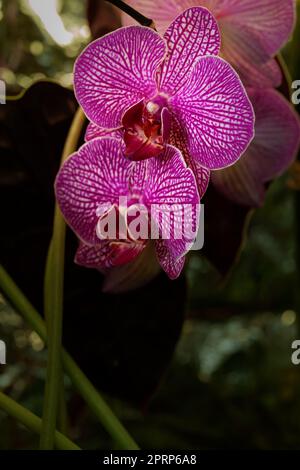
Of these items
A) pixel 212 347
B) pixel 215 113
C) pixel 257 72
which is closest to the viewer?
pixel 215 113

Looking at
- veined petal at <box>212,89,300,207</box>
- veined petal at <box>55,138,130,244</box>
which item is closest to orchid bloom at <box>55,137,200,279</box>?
veined petal at <box>55,138,130,244</box>

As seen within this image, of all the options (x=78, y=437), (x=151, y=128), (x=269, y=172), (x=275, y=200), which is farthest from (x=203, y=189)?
(x=275, y=200)

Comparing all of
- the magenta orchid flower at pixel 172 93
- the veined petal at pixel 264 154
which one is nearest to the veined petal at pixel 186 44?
the magenta orchid flower at pixel 172 93

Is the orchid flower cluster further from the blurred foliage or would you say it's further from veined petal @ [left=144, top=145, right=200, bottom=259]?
the blurred foliage

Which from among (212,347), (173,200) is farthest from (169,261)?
(212,347)

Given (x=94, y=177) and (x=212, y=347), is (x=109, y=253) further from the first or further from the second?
(x=212, y=347)

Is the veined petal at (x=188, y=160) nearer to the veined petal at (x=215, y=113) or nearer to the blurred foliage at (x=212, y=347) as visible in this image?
the veined petal at (x=215, y=113)
